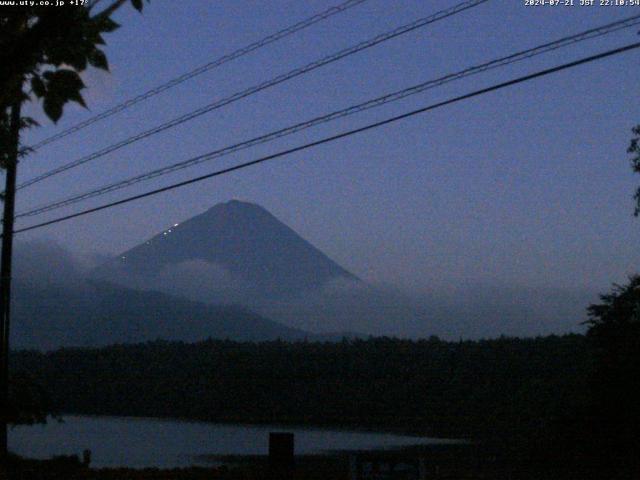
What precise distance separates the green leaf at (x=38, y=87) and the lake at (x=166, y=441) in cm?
2486

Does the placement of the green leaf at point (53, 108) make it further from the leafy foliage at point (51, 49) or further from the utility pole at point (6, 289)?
the utility pole at point (6, 289)

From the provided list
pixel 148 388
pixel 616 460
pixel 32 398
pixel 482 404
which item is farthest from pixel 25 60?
pixel 148 388

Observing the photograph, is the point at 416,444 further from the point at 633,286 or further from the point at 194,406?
the point at 194,406

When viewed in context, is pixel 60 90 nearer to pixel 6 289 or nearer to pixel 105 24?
pixel 105 24

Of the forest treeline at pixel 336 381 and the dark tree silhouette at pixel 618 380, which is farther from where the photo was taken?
the forest treeline at pixel 336 381

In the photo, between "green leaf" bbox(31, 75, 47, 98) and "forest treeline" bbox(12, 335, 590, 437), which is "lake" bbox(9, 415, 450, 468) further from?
"green leaf" bbox(31, 75, 47, 98)

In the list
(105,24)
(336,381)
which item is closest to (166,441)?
(336,381)

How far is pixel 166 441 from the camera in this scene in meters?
42.6

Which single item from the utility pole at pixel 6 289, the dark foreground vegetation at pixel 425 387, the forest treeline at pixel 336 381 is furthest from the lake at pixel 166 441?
the utility pole at pixel 6 289

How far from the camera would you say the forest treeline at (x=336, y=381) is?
58.0m

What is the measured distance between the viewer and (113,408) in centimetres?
7375

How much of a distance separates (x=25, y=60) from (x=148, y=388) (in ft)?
236

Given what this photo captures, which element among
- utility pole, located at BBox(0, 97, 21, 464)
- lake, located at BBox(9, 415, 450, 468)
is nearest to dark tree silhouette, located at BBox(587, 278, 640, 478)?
lake, located at BBox(9, 415, 450, 468)

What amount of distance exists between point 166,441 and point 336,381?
28084 mm
